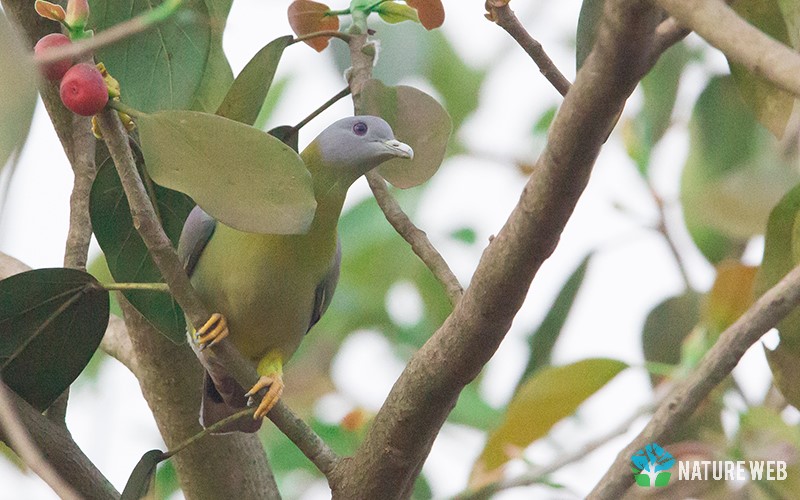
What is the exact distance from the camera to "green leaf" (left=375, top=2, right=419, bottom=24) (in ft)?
6.02

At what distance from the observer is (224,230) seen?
1925 mm

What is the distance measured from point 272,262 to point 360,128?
295 millimetres

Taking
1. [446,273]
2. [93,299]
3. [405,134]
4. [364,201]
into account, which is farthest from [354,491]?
[364,201]

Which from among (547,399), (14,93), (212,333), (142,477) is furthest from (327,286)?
(14,93)

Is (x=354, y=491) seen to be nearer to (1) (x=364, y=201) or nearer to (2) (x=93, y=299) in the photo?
(2) (x=93, y=299)

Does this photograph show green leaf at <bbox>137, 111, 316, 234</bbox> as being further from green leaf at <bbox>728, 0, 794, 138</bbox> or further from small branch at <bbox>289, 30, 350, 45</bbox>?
green leaf at <bbox>728, 0, 794, 138</bbox>

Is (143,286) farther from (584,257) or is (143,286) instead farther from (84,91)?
(584,257)

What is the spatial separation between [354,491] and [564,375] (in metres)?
0.69

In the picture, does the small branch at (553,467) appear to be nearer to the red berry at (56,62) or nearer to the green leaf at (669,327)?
the green leaf at (669,327)

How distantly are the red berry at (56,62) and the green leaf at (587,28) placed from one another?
2.10 feet

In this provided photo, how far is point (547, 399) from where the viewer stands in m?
2.10

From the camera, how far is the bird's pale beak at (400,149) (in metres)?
1.80

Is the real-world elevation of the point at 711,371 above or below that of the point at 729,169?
below

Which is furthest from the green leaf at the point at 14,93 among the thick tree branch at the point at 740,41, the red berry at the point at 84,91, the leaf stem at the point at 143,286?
the leaf stem at the point at 143,286
